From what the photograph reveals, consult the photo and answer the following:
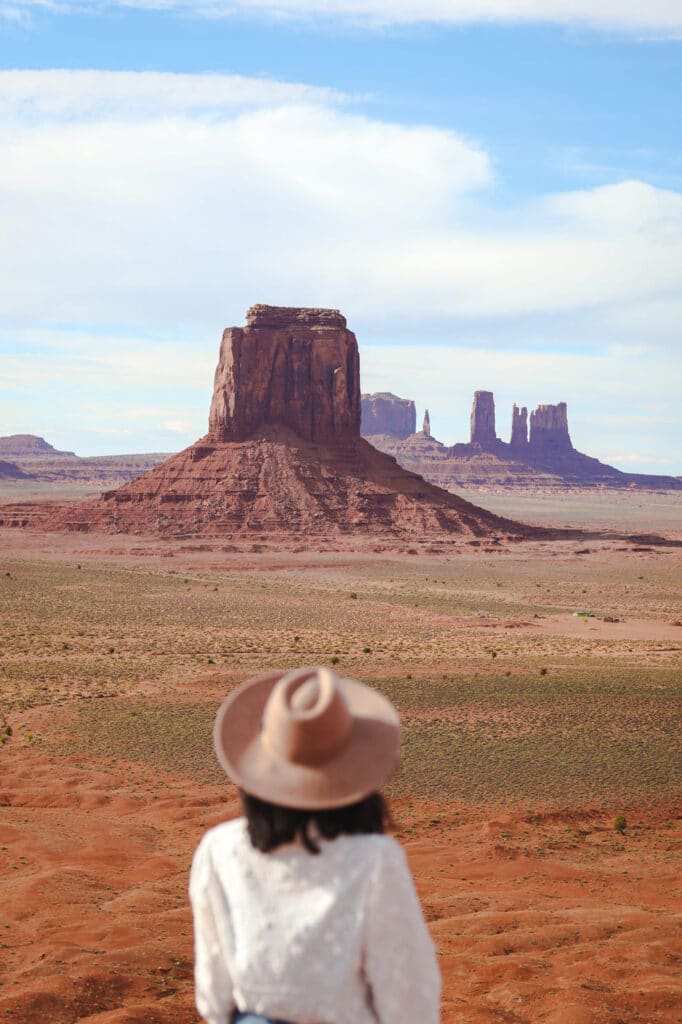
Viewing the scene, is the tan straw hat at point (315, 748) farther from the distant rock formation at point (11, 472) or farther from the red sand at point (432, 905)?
the distant rock formation at point (11, 472)

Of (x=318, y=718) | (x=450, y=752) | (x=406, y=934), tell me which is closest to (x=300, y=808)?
(x=318, y=718)

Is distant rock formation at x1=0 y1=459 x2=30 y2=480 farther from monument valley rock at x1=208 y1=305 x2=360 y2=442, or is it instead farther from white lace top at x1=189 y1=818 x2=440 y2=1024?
white lace top at x1=189 y1=818 x2=440 y2=1024

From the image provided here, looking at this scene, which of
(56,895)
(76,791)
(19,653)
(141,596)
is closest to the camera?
(56,895)

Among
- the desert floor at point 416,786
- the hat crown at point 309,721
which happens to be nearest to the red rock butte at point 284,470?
the desert floor at point 416,786

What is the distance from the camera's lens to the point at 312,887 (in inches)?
134

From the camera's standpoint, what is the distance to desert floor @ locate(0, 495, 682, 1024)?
897 cm

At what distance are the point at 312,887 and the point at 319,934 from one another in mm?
145

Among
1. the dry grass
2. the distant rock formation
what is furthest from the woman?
the distant rock formation

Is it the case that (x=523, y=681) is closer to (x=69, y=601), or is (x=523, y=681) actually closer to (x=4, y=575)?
(x=69, y=601)

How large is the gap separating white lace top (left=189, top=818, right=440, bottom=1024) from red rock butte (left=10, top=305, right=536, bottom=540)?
7981 centimetres

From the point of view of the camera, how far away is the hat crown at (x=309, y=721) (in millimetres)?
3393

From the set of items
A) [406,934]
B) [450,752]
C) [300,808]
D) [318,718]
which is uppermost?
[318,718]

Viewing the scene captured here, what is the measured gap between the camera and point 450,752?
2098 centimetres

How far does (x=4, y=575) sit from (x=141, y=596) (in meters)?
11.1
